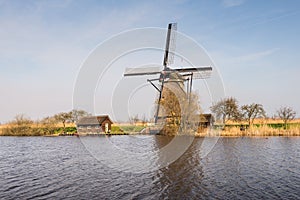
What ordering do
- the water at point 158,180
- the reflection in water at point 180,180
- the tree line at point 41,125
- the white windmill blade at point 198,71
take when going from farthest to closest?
the tree line at point 41,125, the white windmill blade at point 198,71, the reflection in water at point 180,180, the water at point 158,180

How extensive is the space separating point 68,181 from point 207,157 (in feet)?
28.0

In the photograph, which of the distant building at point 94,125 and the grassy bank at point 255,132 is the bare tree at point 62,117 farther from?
the grassy bank at point 255,132

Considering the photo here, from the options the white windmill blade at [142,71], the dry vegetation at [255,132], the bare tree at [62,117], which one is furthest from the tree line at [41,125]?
the dry vegetation at [255,132]

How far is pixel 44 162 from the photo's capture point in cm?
1409

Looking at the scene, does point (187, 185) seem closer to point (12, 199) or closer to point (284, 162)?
point (12, 199)

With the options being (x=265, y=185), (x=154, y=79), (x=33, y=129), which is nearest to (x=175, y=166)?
(x=265, y=185)

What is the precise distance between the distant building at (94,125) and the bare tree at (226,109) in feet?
52.9

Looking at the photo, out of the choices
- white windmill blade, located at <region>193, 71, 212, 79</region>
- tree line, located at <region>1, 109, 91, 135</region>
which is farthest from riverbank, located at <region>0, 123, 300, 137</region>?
white windmill blade, located at <region>193, 71, 212, 79</region>

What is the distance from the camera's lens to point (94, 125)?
132 feet

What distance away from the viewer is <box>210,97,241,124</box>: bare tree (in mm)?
37959

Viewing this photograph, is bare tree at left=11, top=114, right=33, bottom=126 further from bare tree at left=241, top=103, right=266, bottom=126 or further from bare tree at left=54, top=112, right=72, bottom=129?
bare tree at left=241, top=103, right=266, bottom=126

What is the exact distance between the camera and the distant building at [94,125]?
40.2 metres

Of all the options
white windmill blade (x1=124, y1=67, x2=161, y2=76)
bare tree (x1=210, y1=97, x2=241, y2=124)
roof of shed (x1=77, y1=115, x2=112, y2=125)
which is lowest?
roof of shed (x1=77, y1=115, x2=112, y2=125)

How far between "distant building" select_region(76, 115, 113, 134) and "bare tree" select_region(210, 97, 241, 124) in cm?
1613
